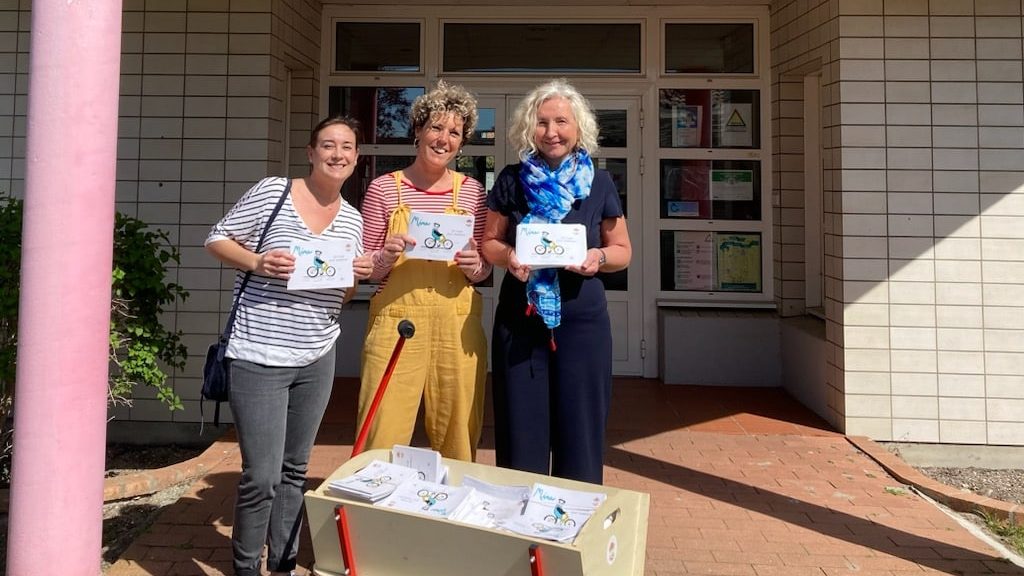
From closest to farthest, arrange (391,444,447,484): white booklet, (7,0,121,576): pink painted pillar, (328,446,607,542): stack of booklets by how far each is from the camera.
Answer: (7,0,121,576): pink painted pillar → (328,446,607,542): stack of booklets → (391,444,447,484): white booklet

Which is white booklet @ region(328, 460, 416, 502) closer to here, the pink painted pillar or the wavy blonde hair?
the pink painted pillar

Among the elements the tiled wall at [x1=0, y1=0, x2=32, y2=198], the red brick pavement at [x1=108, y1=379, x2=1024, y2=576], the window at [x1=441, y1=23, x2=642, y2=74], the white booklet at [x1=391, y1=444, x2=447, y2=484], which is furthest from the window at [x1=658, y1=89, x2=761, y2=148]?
the tiled wall at [x1=0, y1=0, x2=32, y2=198]

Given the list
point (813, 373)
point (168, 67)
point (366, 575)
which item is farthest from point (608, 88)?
point (366, 575)

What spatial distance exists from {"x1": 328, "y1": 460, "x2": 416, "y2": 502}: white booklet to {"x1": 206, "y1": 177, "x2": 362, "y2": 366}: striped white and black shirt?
0.52 metres

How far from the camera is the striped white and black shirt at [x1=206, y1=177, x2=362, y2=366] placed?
9.00ft

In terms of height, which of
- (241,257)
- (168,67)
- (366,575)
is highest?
(168,67)

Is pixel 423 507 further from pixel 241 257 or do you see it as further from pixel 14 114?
pixel 14 114

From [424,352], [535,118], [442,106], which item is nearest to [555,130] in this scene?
[535,118]

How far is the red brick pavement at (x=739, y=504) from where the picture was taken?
338cm

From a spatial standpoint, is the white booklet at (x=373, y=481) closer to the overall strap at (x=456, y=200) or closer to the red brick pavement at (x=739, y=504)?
the red brick pavement at (x=739, y=504)

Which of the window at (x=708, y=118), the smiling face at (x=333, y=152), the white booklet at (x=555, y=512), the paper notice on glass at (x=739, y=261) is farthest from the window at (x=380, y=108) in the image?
the white booklet at (x=555, y=512)

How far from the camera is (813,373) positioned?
5887 mm

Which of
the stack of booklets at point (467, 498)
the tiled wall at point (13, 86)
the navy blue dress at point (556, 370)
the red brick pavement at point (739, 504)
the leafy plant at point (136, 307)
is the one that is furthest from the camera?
the tiled wall at point (13, 86)

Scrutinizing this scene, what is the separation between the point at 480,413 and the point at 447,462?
40 centimetres
